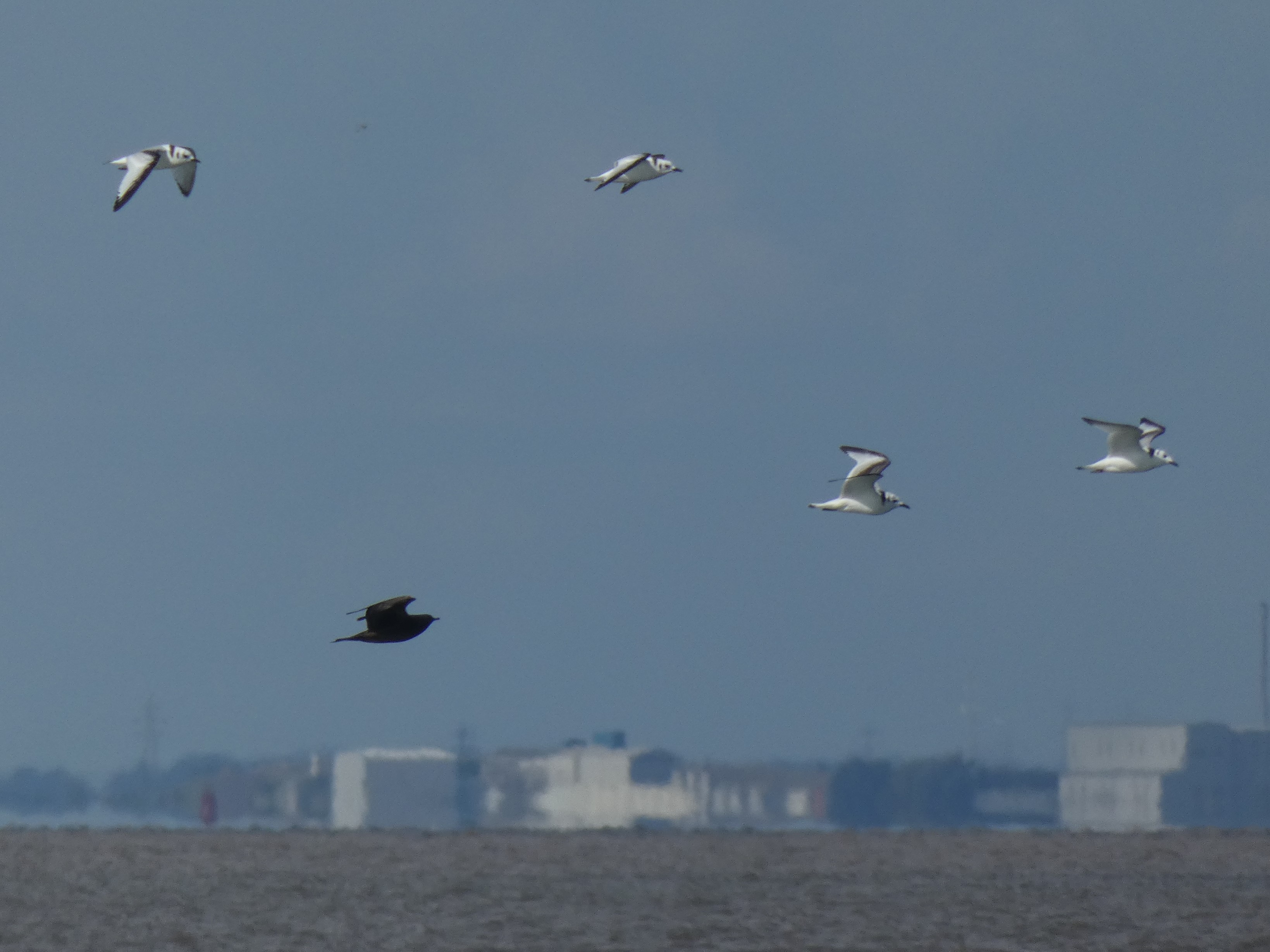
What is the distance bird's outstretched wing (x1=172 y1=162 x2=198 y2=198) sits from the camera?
162 ft

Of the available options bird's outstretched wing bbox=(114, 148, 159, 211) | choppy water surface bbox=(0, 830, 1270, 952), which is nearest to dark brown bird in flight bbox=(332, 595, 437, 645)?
bird's outstretched wing bbox=(114, 148, 159, 211)

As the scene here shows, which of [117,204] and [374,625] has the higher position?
[117,204]

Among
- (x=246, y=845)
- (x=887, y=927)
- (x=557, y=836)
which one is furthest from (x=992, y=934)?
(x=557, y=836)

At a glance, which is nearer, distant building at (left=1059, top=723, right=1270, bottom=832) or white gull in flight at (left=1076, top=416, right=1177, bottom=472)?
white gull in flight at (left=1076, top=416, right=1177, bottom=472)

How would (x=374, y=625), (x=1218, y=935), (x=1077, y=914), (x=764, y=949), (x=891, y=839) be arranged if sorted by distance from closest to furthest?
(x=374, y=625) → (x=764, y=949) → (x=1218, y=935) → (x=1077, y=914) → (x=891, y=839)

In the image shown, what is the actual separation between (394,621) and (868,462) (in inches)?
874

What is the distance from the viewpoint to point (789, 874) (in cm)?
10500

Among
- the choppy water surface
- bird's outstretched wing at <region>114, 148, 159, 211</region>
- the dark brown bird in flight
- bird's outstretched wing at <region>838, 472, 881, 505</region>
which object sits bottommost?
the choppy water surface

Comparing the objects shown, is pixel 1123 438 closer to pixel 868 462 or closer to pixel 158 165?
pixel 868 462

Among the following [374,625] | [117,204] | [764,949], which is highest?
[117,204]

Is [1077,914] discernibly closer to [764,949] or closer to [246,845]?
[764,949]

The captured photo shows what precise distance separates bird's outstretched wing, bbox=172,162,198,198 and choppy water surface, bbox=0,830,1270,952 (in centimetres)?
2794

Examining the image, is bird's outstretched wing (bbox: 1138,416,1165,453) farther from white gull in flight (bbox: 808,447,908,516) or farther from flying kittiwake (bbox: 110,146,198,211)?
flying kittiwake (bbox: 110,146,198,211)

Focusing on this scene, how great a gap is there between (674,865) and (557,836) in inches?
1780
